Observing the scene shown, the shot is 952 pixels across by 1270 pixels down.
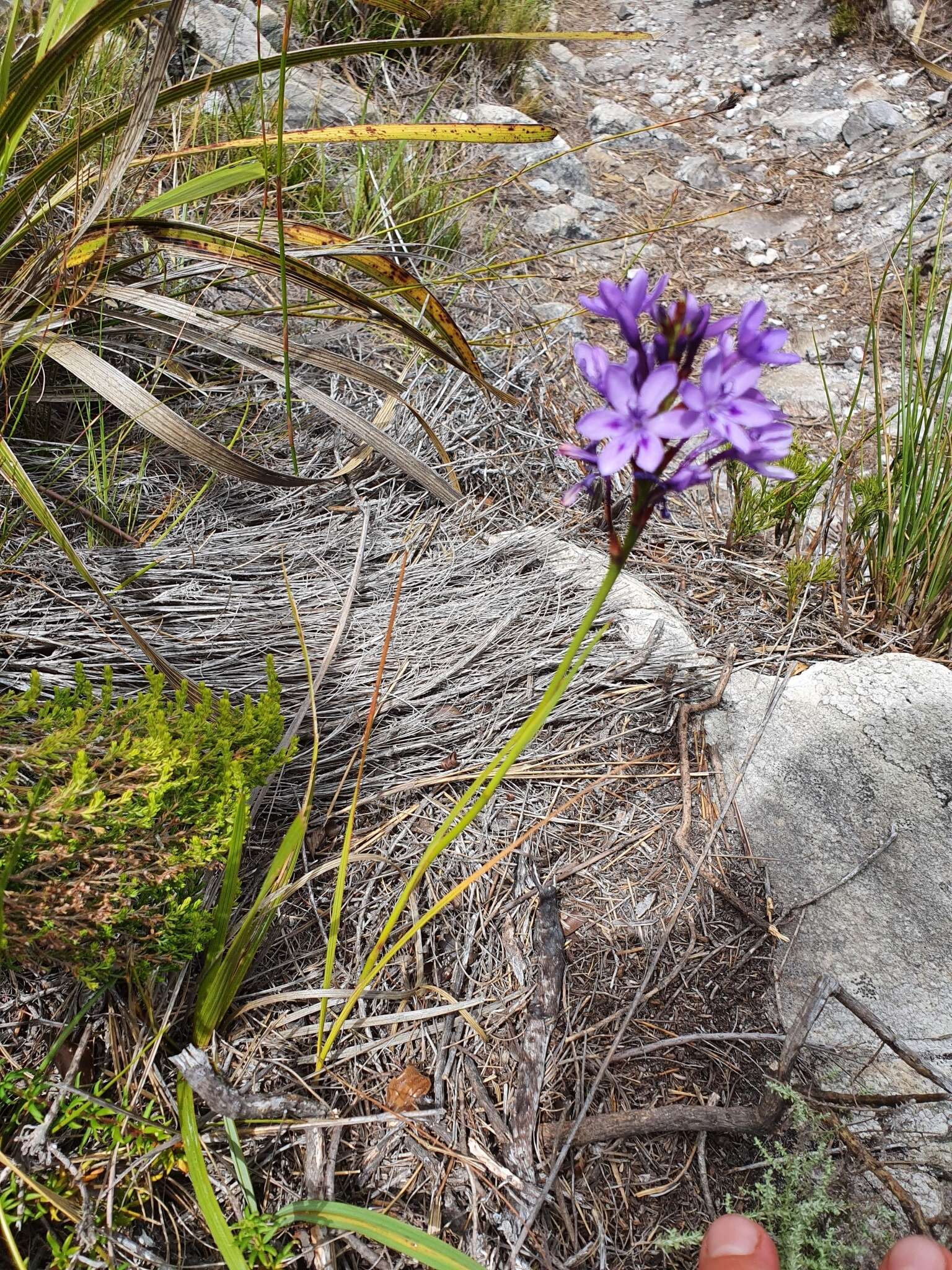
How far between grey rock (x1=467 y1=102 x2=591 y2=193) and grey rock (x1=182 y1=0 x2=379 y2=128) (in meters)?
0.59

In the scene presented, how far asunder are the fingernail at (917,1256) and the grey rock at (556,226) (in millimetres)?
3265

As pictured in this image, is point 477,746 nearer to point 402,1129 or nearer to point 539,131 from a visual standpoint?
point 402,1129

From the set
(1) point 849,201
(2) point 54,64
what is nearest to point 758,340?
(2) point 54,64

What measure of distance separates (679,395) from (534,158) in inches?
132

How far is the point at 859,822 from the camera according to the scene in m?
1.50

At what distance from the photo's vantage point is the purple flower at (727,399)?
28.4 inches

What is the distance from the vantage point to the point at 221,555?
1.71 metres

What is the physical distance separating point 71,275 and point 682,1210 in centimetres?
201

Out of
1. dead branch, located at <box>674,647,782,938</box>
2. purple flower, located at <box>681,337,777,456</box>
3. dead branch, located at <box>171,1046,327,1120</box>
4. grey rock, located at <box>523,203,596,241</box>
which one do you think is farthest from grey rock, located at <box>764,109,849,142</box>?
dead branch, located at <box>171,1046,327,1120</box>

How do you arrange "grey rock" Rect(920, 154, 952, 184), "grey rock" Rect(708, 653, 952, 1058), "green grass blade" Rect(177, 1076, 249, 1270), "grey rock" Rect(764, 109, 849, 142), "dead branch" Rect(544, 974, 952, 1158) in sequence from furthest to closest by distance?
"grey rock" Rect(764, 109, 849, 142)
"grey rock" Rect(920, 154, 952, 184)
"grey rock" Rect(708, 653, 952, 1058)
"dead branch" Rect(544, 974, 952, 1158)
"green grass blade" Rect(177, 1076, 249, 1270)

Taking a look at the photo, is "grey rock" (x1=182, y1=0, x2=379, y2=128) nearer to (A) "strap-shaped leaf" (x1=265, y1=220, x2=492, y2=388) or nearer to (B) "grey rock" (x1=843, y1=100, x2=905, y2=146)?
(A) "strap-shaped leaf" (x1=265, y1=220, x2=492, y2=388)

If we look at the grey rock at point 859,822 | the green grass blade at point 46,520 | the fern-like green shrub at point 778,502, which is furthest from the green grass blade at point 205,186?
the grey rock at point 859,822

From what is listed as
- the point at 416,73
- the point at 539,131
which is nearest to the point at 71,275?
the point at 539,131

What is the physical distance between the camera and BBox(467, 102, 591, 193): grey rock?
139 inches
